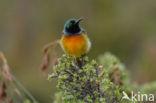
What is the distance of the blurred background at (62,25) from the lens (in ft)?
25.8

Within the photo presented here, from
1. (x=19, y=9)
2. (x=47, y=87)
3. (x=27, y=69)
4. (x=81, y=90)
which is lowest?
(x=81, y=90)

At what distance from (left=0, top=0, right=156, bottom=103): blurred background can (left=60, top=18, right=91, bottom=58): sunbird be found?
4.40 meters

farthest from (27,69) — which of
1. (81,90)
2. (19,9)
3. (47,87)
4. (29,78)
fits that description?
(81,90)

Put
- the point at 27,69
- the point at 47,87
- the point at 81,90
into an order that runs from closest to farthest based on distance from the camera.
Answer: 1. the point at 81,90
2. the point at 47,87
3. the point at 27,69

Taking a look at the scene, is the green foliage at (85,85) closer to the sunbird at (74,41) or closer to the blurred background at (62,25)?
the sunbird at (74,41)

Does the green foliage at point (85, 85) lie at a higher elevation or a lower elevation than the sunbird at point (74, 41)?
lower

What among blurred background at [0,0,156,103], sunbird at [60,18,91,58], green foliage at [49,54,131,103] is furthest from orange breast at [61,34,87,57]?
blurred background at [0,0,156,103]

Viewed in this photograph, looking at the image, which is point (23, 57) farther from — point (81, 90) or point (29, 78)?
point (81, 90)

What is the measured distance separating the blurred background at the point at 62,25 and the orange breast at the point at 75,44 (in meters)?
4.46

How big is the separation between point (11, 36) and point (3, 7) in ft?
2.28

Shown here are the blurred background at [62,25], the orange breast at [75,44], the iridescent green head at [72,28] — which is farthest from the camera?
the blurred background at [62,25]

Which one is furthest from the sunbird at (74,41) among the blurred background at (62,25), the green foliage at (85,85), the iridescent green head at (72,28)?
the blurred background at (62,25)

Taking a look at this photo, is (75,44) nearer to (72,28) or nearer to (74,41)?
(74,41)

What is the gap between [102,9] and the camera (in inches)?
326
